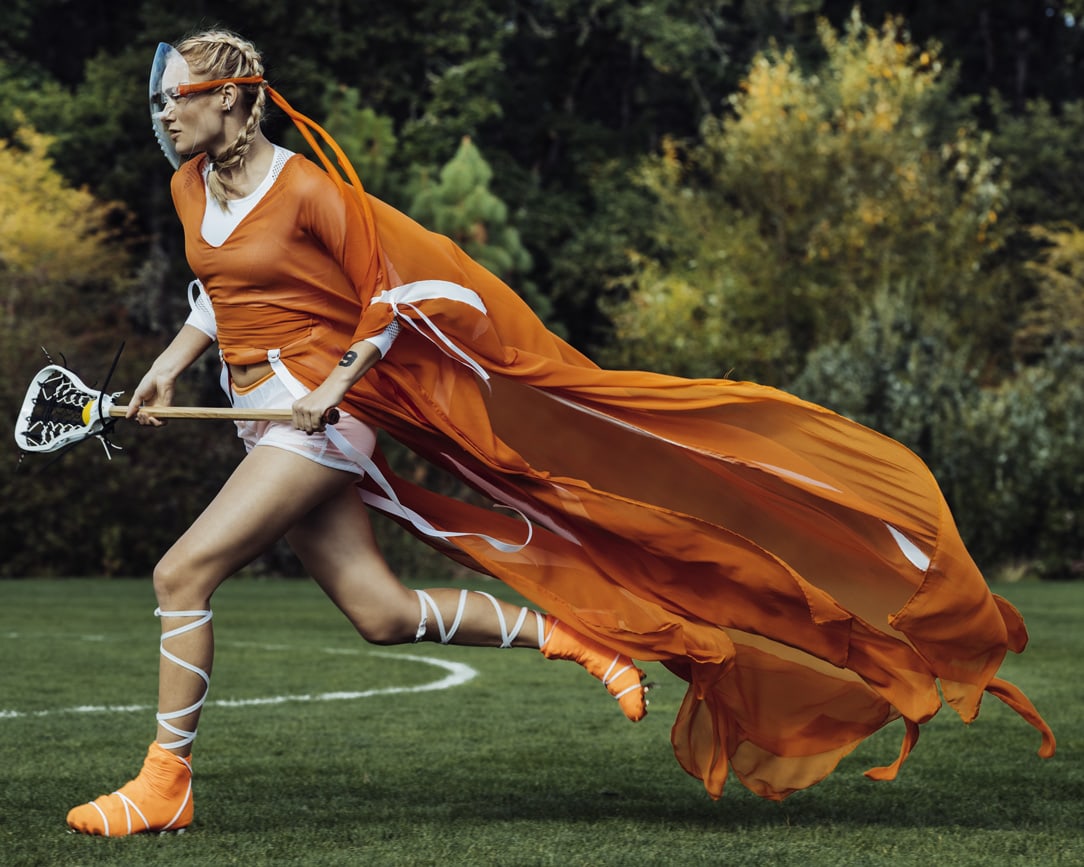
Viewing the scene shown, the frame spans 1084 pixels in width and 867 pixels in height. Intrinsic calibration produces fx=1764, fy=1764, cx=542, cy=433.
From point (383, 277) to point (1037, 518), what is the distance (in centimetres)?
2072

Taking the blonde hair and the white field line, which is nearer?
the blonde hair

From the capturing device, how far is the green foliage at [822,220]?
30.7 m

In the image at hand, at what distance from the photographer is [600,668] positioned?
19.1 ft

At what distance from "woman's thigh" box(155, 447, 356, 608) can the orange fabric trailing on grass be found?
33 centimetres

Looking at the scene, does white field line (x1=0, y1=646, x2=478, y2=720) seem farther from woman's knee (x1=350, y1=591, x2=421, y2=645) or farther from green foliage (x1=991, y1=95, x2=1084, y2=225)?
green foliage (x1=991, y1=95, x2=1084, y2=225)

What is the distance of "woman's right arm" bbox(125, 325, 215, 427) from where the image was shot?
5.89m

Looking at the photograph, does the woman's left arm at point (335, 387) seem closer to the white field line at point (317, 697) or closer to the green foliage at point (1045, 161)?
the white field line at point (317, 697)

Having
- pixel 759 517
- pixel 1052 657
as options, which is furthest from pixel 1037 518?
pixel 759 517

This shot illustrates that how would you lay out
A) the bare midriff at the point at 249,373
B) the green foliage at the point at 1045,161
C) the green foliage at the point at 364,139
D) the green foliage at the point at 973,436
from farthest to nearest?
1. the green foliage at the point at 1045,161
2. the green foliage at the point at 364,139
3. the green foliage at the point at 973,436
4. the bare midriff at the point at 249,373

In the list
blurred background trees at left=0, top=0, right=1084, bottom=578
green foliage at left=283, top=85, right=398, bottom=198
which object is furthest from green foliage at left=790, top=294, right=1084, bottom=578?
green foliage at left=283, top=85, right=398, bottom=198

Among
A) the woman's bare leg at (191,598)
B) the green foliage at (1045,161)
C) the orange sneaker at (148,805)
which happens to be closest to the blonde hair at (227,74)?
the woman's bare leg at (191,598)

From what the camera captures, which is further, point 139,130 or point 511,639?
point 139,130

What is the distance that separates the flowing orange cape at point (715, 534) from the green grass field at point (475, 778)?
392 mm

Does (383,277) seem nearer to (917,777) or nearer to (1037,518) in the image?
(917,777)
